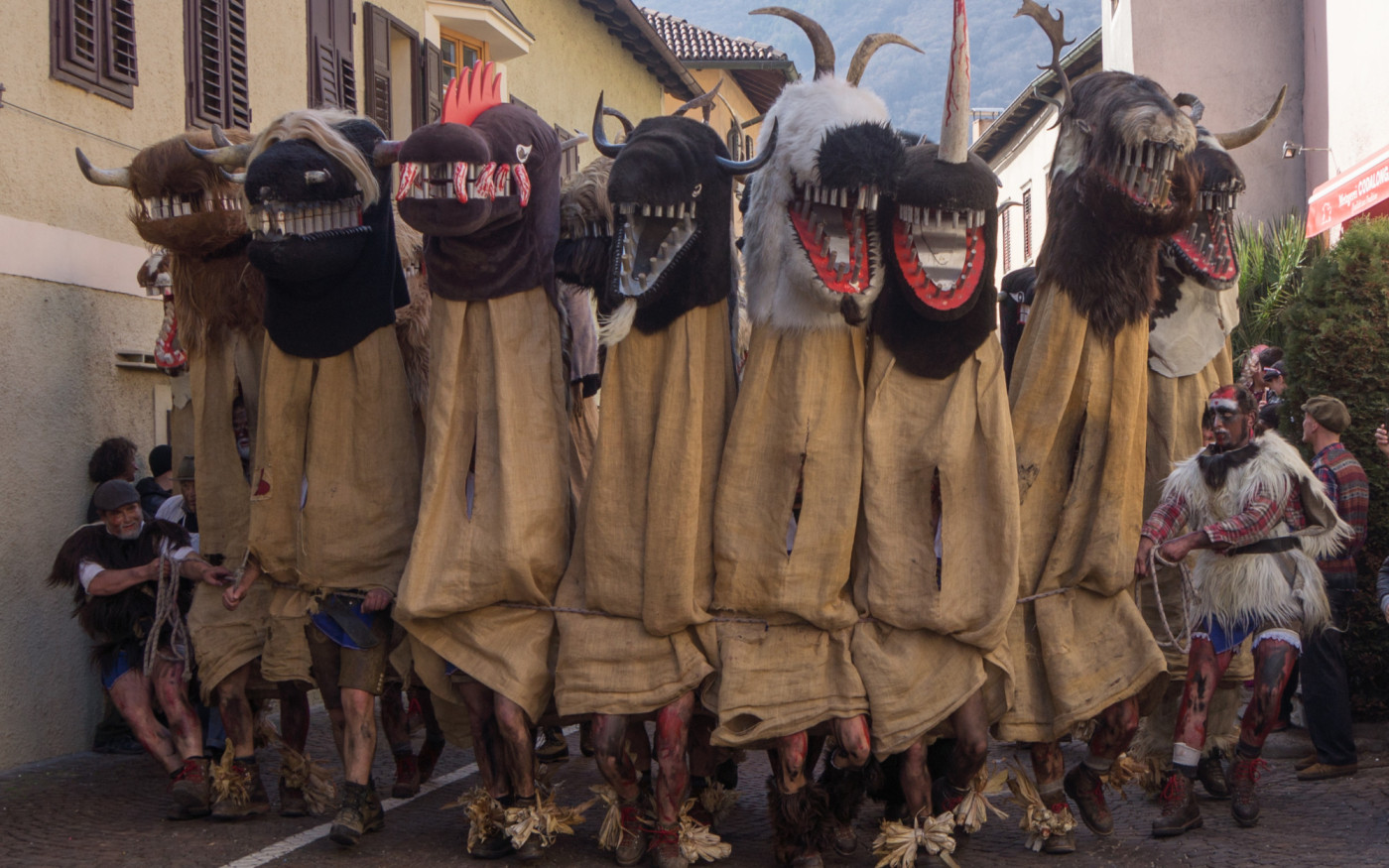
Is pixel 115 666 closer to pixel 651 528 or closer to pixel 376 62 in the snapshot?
pixel 651 528

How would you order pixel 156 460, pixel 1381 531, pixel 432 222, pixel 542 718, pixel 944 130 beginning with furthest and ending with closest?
pixel 156 460, pixel 1381 531, pixel 542 718, pixel 432 222, pixel 944 130

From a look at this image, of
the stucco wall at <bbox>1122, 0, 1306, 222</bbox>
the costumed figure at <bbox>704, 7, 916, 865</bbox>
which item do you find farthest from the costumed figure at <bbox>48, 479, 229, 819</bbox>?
the stucco wall at <bbox>1122, 0, 1306, 222</bbox>

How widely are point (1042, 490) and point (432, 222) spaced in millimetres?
2604

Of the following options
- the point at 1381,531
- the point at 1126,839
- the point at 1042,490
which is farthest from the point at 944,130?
the point at 1381,531

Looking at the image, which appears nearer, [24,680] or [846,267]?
[846,267]

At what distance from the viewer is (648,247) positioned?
19.0 feet

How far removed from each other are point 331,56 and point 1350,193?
8629 millimetres

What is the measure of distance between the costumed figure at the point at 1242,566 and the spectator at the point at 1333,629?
35.4 inches

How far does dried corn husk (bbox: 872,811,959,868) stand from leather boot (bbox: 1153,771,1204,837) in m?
1.10

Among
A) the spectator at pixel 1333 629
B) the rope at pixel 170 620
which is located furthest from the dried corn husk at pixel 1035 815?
the rope at pixel 170 620

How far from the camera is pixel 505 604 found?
19.8 ft

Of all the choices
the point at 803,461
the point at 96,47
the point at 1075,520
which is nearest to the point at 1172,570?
the point at 1075,520

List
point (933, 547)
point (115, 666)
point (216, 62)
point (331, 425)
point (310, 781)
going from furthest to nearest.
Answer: point (216, 62) < point (115, 666) < point (310, 781) < point (331, 425) < point (933, 547)

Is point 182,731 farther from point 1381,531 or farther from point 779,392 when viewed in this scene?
point 1381,531
